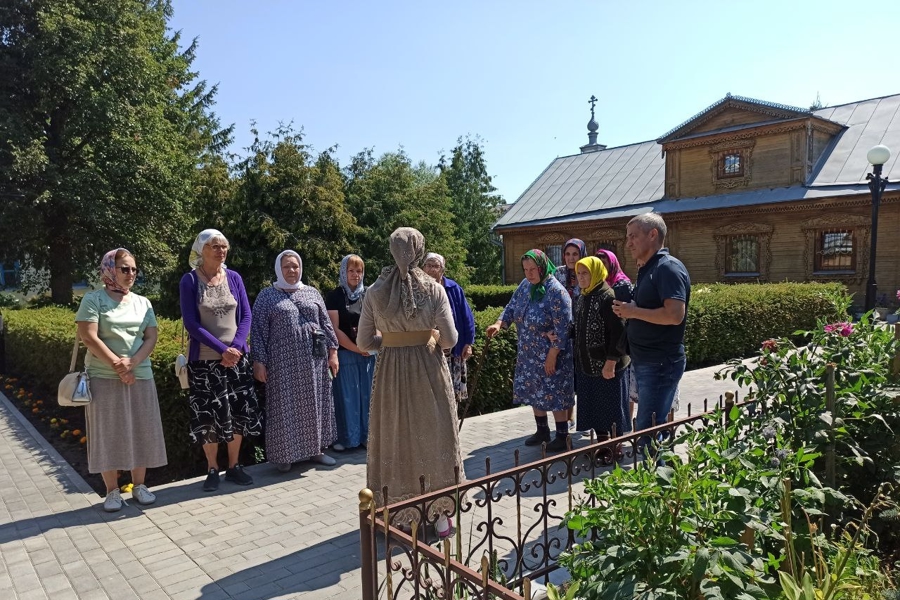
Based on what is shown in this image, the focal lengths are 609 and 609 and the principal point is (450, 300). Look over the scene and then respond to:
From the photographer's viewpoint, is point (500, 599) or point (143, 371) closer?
point (500, 599)

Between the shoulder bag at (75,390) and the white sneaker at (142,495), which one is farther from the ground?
the shoulder bag at (75,390)

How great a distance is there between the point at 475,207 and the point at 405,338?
35.8m

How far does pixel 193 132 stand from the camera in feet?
86.9

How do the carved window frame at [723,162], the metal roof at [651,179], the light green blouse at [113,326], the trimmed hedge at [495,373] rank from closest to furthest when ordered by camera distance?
the light green blouse at [113,326] → the trimmed hedge at [495,373] → the metal roof at [651,179] → the carved window frame at [723,162]

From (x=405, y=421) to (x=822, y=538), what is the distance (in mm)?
2224

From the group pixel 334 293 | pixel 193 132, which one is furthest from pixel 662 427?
pixel 193 132

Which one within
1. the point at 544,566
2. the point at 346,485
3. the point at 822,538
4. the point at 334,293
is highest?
the point at 334,293

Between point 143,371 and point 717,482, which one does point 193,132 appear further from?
point 717,482

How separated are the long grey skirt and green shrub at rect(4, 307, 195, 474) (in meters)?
0.92

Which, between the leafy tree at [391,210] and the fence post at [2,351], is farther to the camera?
the leafy tree at [391,210]

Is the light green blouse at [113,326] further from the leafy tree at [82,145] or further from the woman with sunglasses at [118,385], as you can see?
the leafy tree at [82,145]

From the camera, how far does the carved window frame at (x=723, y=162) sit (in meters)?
20.2

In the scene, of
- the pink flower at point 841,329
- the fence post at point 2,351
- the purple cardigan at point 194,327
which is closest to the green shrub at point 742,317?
the pink flower at point 841,329

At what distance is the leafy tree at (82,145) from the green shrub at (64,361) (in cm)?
565
